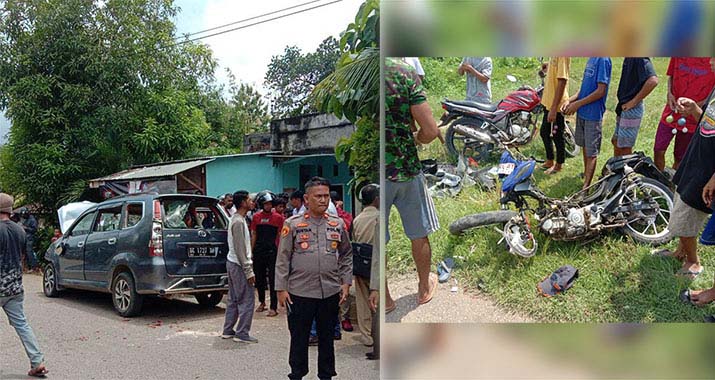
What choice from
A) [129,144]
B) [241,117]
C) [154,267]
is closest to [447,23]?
[241,117]

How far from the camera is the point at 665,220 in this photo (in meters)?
2.76

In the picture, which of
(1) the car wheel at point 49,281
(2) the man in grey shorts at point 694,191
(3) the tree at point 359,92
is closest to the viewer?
(2) the man in grey shorts at point 694,191

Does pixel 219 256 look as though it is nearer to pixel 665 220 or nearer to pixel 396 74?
pixel 396 74

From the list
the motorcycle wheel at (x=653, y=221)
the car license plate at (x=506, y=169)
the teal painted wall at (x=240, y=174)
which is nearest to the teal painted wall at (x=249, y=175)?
the teal painted wall at (x=240, y=174)

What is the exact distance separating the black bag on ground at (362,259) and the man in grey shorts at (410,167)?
0.88ft

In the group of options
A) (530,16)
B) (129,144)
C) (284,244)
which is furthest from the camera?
(129,144)

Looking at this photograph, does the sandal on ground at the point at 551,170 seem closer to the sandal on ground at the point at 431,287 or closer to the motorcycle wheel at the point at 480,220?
the motorcycle wheel at the point at 480,220

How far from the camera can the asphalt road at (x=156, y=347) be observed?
10.2ft

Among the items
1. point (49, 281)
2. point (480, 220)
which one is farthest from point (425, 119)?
point (49, 281)

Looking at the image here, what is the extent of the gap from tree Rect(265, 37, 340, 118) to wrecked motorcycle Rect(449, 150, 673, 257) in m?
1.10

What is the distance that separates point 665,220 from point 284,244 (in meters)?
2.06

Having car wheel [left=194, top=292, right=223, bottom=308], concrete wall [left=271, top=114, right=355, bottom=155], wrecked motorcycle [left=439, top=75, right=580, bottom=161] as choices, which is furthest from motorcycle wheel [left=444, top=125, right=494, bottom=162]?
car wheel [left=194, top=292, right=223, bottom=308]

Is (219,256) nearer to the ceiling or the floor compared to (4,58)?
nearer to the floor

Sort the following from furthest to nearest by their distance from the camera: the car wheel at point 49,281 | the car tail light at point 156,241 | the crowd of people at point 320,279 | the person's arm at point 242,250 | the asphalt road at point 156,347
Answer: the car wheel at point 49,281 < the person's arm at point 242,250 < the car tail light at point 156,241 < the asphalt road at point 156,347 < the crowd of people at point 320,279
